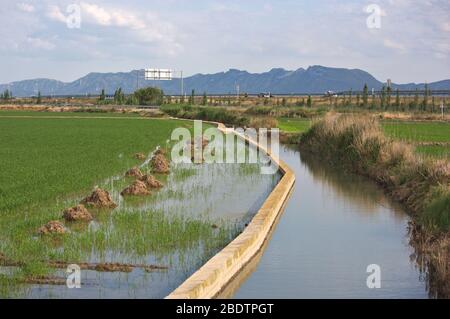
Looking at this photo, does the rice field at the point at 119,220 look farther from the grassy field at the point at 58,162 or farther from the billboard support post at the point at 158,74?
the billboard support post at the point at 158,74

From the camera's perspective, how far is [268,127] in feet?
157

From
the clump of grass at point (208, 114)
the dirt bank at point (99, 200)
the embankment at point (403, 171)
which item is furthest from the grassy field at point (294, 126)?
Answer: the dirt bank at point (99, 200)

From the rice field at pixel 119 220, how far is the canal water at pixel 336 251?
2.99ft

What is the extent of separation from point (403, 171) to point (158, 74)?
91946 mm

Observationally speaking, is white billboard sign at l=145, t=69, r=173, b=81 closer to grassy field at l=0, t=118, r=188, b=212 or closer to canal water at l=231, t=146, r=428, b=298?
grassy field at l=0, t=118, r=188, b=212

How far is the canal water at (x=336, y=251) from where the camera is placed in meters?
9.66

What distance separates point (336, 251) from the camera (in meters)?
12.0

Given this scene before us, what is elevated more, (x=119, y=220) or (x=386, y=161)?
(x=386, y=161)

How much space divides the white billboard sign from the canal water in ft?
294

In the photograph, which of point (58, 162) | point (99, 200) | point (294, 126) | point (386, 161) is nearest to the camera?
point (99, 200)

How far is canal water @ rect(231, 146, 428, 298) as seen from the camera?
9656 mm

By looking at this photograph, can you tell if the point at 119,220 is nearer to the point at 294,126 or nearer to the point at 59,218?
the point at 59,218

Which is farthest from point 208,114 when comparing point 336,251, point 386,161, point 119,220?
point 336,251
